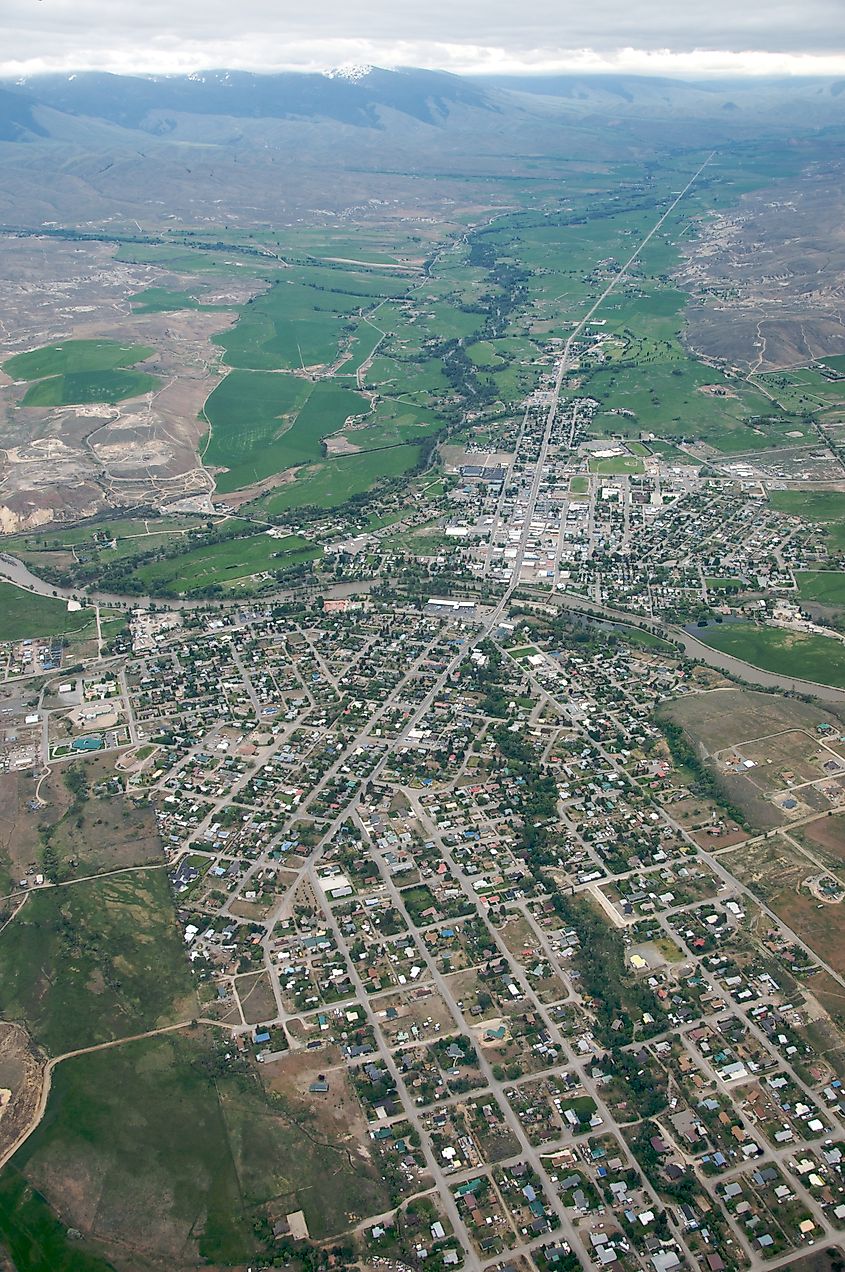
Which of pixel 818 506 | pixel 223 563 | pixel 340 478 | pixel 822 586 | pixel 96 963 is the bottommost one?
pixel 96 963

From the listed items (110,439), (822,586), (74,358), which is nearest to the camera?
(822,586)

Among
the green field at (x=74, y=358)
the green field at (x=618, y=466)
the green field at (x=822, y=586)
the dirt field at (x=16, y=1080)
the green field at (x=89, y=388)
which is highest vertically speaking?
the green field at (x=74, y=358)

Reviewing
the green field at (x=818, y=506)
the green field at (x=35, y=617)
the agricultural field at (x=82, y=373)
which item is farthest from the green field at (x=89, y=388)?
the green field at (x=818, y=506)

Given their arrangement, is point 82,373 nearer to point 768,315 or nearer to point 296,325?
point 296,325

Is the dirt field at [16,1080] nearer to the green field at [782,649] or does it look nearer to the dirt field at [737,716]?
the dirt field at [737,716]

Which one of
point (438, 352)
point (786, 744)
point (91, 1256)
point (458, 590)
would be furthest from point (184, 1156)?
point (438, 352)

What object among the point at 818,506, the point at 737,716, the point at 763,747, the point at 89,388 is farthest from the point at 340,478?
the point at 763,747
